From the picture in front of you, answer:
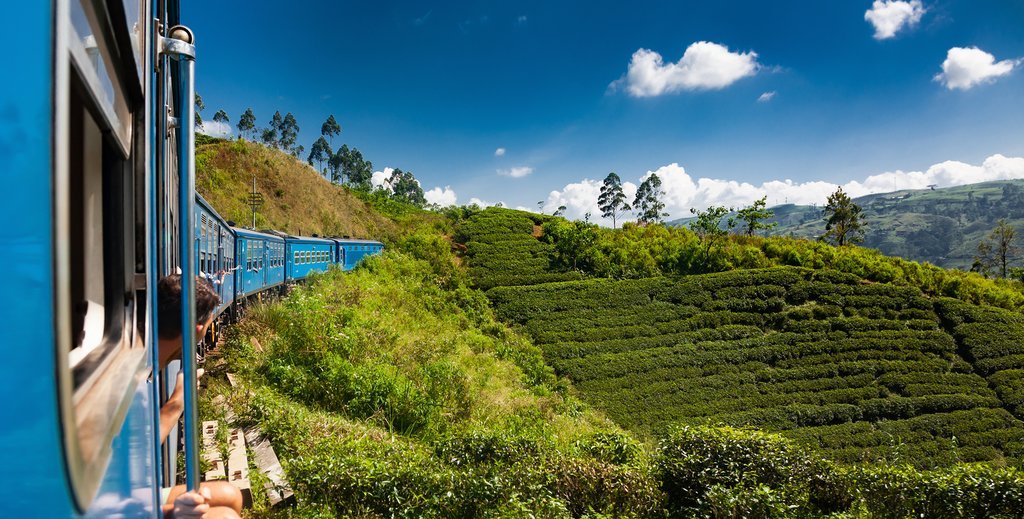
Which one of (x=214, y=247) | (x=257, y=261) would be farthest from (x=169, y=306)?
(x=257, y=261)

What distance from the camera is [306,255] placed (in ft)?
52.4

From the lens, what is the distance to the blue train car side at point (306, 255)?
14.5m

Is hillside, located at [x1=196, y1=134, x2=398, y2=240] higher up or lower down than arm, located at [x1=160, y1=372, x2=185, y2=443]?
higher up

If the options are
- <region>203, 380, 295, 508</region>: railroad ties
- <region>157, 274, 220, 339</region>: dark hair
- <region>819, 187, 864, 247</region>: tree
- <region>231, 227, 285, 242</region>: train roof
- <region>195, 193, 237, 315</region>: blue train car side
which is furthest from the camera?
<region>819, 187, 864, 247</region>: tree

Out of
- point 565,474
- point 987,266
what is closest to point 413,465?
point 565,474

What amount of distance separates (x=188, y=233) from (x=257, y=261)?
1173cm

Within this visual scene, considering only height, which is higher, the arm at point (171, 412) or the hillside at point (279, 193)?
the hillside at point (279, 193)

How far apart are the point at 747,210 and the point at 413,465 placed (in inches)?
1080

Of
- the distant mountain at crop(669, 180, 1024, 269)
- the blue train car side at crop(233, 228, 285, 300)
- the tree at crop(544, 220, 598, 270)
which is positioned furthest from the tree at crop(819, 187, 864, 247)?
the distant mountain at crop(669, 180, 1024, 269)

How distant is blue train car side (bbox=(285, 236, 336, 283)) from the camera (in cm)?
1451

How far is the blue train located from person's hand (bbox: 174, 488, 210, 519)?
0.12ft

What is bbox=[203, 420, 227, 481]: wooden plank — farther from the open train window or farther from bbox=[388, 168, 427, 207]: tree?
bbox=[388, 168, 427, 207]: tree

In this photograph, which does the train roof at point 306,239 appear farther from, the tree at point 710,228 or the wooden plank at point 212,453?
the tree at point 710,228

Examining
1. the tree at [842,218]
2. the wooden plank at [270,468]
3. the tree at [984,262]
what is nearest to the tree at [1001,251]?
the tree at [984,262]
